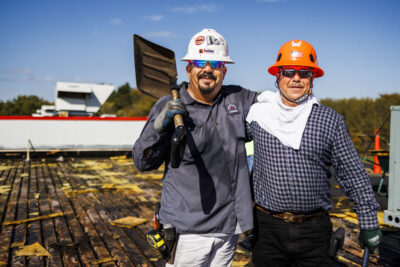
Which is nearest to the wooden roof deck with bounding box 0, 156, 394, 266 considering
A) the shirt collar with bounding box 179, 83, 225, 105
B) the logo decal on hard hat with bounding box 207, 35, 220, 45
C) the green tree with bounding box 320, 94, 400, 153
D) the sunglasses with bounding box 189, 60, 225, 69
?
the shirt collar with bounding box 179, 83, 225, 105

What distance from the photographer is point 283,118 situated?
7.73 ft

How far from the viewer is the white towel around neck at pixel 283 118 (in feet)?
7.53

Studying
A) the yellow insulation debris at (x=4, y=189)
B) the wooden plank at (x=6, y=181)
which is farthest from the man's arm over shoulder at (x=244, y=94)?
the yellow insulation debris at (x=4, y=189)

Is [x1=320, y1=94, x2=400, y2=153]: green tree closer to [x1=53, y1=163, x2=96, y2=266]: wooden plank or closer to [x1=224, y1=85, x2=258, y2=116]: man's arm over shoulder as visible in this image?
[x1=53, y1=163, x2=96, y2=266]: wooden plank

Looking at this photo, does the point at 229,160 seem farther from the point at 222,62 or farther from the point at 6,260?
the point at 6,260

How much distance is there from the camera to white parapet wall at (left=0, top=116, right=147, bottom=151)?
500 inches

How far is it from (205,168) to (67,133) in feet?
40.5

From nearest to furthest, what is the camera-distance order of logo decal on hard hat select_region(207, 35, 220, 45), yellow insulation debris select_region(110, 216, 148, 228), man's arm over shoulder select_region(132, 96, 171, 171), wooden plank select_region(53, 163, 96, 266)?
man's arm over shoulder select_region(132, 96, 171, 171) < logo decal on hard hat select_region(207, 35, 220, 45) < wooden plank select_region(53, 163, 96, 266) < yellow insulation debris select_region(110, 216, 148, 228)

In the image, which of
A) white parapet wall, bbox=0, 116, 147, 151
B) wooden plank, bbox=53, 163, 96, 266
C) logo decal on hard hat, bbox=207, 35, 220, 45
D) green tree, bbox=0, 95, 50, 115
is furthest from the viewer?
green tree, bbox=0, 95, 50, 115

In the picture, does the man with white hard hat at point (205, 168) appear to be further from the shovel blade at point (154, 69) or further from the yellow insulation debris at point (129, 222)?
the yellow insulation debris at point (129, 222)

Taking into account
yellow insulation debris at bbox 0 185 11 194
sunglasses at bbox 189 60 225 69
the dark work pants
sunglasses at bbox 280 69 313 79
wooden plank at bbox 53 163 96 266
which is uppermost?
sunglasses at bbox 189 60 225 69

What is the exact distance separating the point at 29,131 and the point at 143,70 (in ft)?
37.2

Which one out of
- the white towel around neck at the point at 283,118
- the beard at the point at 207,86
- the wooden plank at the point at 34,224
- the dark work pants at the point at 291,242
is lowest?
the wooden plank at the point at 34,224

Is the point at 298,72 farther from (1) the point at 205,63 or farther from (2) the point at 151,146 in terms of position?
(2) the point at 151,146
